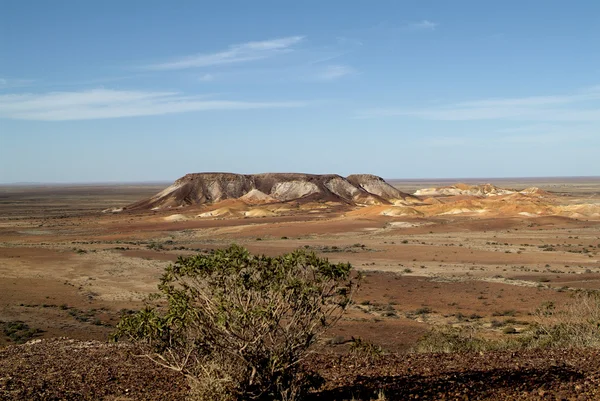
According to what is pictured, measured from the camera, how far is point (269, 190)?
120m

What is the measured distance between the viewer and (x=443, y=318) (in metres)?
22.8

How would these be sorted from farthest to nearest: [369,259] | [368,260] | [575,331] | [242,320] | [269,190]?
1. [269,190]
2. [369,259]
3. [368,260]
4. [575,331]
5. [242,320]

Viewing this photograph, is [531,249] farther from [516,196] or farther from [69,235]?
[516,196]

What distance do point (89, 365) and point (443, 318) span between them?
15.0m

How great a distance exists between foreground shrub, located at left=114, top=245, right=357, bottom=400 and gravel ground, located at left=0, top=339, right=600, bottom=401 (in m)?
1.63

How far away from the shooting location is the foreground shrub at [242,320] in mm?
7667

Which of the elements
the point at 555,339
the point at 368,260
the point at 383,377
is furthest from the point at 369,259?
the point at 383,377

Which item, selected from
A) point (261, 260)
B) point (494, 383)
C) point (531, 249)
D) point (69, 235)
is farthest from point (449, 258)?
point (69, 235)

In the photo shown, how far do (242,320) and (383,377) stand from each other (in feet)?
12.7

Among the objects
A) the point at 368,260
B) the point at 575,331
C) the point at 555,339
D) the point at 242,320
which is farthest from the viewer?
the point at 368,260

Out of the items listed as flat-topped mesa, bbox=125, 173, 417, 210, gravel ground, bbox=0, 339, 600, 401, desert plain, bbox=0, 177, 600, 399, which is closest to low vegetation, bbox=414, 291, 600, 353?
desert plain, bbox=0, 177, 600, 399

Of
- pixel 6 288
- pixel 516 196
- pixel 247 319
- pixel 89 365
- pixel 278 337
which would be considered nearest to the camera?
pixel 247 319

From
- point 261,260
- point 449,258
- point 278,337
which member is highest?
point 261,260

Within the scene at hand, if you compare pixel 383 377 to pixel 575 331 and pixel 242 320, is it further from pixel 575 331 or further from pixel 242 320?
pixel 575 331
